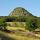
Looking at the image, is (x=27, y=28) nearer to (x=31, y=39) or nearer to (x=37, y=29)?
(x=37, y=29)

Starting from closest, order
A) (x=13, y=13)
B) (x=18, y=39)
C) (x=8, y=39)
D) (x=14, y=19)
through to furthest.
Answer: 1. (x=8, y=39)
2. (x=18, y=39)
3. (x=14, y=19)
4. (x=13, y=13)

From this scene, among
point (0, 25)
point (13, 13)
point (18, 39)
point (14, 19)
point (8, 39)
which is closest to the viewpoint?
point (8, 39)

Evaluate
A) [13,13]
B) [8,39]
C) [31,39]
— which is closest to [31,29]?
[31,39]

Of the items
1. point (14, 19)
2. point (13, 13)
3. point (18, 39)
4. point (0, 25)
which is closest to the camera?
point (18, 39)

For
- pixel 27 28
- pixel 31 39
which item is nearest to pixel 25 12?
pixel 27 28

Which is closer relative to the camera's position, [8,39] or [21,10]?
[8,39]

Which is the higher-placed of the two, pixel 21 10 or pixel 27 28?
pixel 21 10

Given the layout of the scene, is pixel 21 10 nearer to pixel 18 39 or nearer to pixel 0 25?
pixel 0 25

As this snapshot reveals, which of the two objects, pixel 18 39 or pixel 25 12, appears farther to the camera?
pixel 25 12

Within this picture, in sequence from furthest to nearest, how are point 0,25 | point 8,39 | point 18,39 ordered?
point 0,25 → point 18,39 → point 8,39

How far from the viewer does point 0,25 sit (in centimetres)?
5553

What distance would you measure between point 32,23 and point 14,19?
1294 inches

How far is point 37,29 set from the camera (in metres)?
57.8

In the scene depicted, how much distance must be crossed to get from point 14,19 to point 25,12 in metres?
51.5
